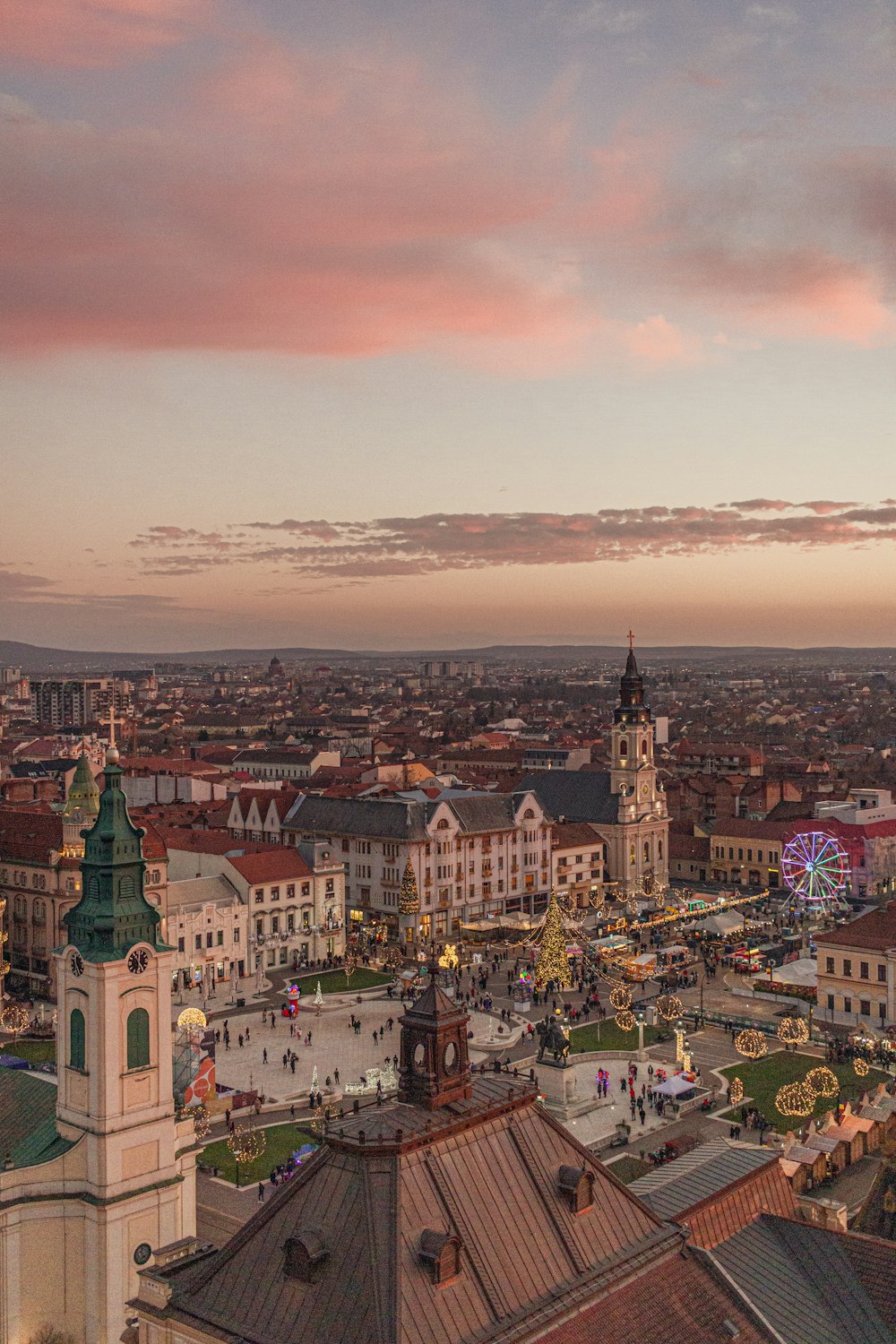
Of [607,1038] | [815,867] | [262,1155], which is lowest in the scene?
[607,1038]

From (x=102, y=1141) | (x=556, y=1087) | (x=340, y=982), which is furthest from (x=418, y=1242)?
(x=340, y=982)

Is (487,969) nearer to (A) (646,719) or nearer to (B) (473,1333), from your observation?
(A) (646,719)

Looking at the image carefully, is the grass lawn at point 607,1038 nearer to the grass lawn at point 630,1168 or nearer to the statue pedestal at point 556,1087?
the statue pedestal at point 556,1087

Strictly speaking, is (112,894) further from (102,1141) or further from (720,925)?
(720,925)

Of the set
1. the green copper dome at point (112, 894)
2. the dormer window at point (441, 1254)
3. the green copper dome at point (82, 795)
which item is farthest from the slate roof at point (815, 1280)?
the green copper dome at point (82, 795)

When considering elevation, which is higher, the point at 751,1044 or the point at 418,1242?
the point at 418,1242

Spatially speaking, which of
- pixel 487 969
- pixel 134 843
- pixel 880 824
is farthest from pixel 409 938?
pixel 134 843

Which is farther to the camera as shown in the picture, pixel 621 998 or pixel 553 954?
pixel 553 954
